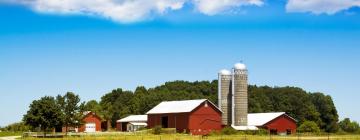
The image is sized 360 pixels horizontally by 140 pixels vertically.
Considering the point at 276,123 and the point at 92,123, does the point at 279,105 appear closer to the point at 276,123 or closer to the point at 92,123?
the point at 276,123

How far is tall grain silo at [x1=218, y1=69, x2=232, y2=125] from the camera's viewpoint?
8944 centimetres

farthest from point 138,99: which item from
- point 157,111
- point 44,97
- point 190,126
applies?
point 44,97

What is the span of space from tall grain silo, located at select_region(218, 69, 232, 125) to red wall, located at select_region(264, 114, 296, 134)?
6.44m

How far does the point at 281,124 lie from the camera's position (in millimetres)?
87750

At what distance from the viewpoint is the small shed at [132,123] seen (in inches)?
3908

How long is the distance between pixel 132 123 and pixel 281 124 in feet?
86.9

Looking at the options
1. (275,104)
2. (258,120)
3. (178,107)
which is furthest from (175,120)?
(275,104)

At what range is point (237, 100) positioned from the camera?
3462 inches

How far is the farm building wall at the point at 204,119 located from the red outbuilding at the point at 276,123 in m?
6.11

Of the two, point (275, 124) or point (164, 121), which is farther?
point (164, 121)

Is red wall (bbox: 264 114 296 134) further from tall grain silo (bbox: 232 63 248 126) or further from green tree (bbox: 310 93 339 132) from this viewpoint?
green tree (bbox: 310 93 339 132)

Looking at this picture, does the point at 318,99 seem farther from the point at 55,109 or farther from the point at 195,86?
the point at 55,109

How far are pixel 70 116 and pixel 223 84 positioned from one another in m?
25.3

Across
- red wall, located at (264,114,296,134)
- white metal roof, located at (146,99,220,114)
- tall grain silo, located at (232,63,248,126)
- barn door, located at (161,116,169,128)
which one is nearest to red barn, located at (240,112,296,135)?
red wall, located at (264,114,296,134)
